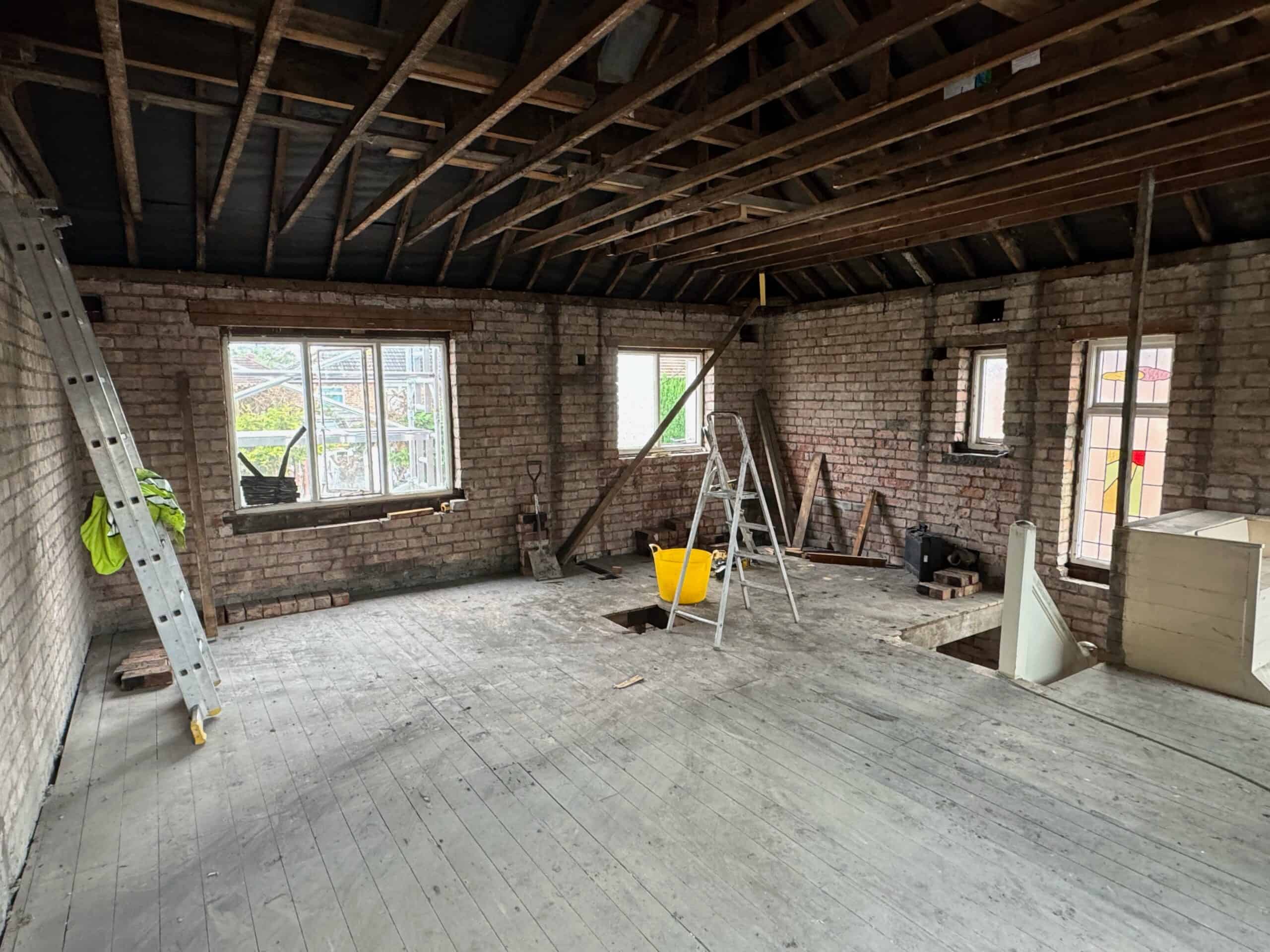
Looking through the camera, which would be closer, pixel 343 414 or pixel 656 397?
pixel 343 414

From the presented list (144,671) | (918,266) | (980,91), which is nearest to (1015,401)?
(918,266)

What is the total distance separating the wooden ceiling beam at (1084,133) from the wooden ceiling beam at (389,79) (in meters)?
2.56

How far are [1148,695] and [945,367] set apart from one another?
11.7ft

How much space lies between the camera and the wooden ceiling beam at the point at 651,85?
2443 mm

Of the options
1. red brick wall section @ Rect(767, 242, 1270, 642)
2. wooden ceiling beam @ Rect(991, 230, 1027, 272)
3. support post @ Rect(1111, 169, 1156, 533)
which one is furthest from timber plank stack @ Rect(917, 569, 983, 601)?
wooden ceiling beam @ Rect(991, 230, 1027, 272)

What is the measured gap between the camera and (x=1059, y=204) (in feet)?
15.9

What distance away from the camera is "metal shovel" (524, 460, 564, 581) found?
6.90 metres

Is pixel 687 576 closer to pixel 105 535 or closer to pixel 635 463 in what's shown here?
pixel 635 463

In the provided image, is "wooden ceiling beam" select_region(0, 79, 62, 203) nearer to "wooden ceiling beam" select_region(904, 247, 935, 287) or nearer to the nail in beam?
the nail in beam

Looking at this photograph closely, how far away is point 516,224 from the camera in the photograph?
17.7 feet

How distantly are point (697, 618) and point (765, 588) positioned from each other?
1578 millimetres

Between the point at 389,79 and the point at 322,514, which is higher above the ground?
the point at 389,79

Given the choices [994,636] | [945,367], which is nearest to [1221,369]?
[945,367]

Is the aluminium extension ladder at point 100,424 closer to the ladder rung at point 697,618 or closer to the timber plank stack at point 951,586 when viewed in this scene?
the ladder rung at point 697,618
